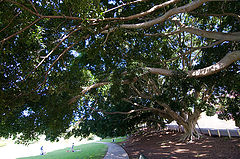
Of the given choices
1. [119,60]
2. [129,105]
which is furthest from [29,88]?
[129,105]

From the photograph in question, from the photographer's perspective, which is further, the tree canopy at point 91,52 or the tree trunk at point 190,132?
the tree trunk at point 190,132

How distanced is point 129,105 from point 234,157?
7.91 meters

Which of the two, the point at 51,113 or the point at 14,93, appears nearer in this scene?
the point at 14,93

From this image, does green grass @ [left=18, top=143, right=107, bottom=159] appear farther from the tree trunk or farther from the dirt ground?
the tree trunk

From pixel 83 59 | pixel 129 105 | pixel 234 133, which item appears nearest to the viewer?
pixel 83 59

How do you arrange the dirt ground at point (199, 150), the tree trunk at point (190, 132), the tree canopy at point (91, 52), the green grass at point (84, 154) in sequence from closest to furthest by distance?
the tree canopy at point (91, 52) → the dirt ground at point (199, 150) → the tree trunk at point (190, 132) → the green grass at point (84, 154)

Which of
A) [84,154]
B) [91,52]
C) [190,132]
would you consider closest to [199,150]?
[190,132]

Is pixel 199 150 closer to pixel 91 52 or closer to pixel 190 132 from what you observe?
pixel 190 132

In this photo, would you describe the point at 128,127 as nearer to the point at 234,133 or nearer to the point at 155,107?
the point at 155,107

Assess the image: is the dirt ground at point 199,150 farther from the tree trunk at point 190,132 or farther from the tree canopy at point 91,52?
the tree canopy at point 91,52

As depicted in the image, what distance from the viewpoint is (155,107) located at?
10.8 meters

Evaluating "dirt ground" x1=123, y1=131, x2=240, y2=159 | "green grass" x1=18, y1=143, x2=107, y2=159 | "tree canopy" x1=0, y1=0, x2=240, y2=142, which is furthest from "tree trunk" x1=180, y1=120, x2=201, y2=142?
"green grass" x1=18, y1=143, x2=107, y2=159

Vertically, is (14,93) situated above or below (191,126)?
above

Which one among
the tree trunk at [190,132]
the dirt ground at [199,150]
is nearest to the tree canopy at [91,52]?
the dirt ground at [199,150]
